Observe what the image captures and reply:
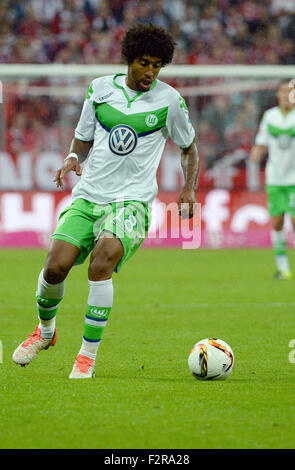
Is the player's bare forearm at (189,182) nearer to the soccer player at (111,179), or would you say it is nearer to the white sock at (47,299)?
the soccer player at (111,179)

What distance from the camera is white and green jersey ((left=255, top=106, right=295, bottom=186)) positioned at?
13094mm

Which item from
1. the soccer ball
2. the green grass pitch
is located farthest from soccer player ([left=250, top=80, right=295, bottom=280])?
the soccer ball

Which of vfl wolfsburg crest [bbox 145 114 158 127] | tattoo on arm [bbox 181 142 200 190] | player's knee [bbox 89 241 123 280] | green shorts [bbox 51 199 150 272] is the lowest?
player's knee [bbox 89 241 123 280]

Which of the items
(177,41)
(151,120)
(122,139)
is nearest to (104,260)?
(122,139)

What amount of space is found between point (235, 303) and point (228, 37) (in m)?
12.8

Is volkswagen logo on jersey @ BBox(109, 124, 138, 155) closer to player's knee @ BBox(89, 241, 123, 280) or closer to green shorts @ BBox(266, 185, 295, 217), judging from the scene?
player's knee @ BBox(89, 241, 123, 280)

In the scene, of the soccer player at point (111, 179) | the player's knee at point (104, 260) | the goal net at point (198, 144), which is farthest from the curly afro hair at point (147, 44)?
the goal net at point (198, 144)

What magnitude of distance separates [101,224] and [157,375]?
3.50 feet

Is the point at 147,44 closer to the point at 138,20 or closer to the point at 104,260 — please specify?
the point at 104,260

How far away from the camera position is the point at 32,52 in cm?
2042

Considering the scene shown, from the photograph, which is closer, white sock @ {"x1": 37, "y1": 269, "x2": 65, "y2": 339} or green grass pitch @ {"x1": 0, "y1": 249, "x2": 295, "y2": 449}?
green grass pitch @ {"x1": 0, "y1": 249, "x2": 295, "y2": 449}

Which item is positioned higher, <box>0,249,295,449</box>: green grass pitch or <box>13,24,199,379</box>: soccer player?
<box>13,24,199,379</box>: soccer player

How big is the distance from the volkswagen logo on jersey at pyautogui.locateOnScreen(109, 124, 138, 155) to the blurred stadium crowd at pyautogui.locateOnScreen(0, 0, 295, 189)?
11674 mm

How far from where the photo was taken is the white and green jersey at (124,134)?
6082 mm
